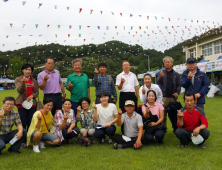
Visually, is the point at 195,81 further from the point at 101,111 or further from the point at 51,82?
the point at 51,82

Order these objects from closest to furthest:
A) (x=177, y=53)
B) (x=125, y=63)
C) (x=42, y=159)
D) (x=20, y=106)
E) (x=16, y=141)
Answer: (x=42, y=159) < (x=16, y=141) < (x=20, y=106) < (x=125, y=63) < (x=177, y=53)

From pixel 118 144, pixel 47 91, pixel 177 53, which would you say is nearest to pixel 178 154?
pixel 118 144

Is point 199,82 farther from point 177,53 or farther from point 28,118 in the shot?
point 177,53

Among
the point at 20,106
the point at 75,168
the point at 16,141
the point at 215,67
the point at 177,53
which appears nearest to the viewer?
the point at 75,168

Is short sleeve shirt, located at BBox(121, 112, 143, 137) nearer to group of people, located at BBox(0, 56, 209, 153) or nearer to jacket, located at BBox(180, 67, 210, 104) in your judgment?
group of people, located at BBox(0, 56, 209, 153)

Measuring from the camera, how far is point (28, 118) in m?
4.88

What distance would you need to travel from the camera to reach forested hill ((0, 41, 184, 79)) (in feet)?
128

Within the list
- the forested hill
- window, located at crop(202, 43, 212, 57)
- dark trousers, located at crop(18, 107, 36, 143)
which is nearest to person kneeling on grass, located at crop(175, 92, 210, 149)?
dark trousers, located at crop(18, 107, 36, 143)

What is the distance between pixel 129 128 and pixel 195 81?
1.86 metres

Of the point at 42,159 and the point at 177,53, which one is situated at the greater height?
the point at 177,53

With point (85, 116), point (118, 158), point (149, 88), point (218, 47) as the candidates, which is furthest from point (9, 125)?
point (218, 47)

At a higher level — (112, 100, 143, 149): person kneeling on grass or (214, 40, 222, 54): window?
(214, 40, 222, 54): window

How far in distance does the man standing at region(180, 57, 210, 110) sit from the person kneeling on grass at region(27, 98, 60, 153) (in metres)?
3.06

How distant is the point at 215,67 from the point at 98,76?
10.5 meters
